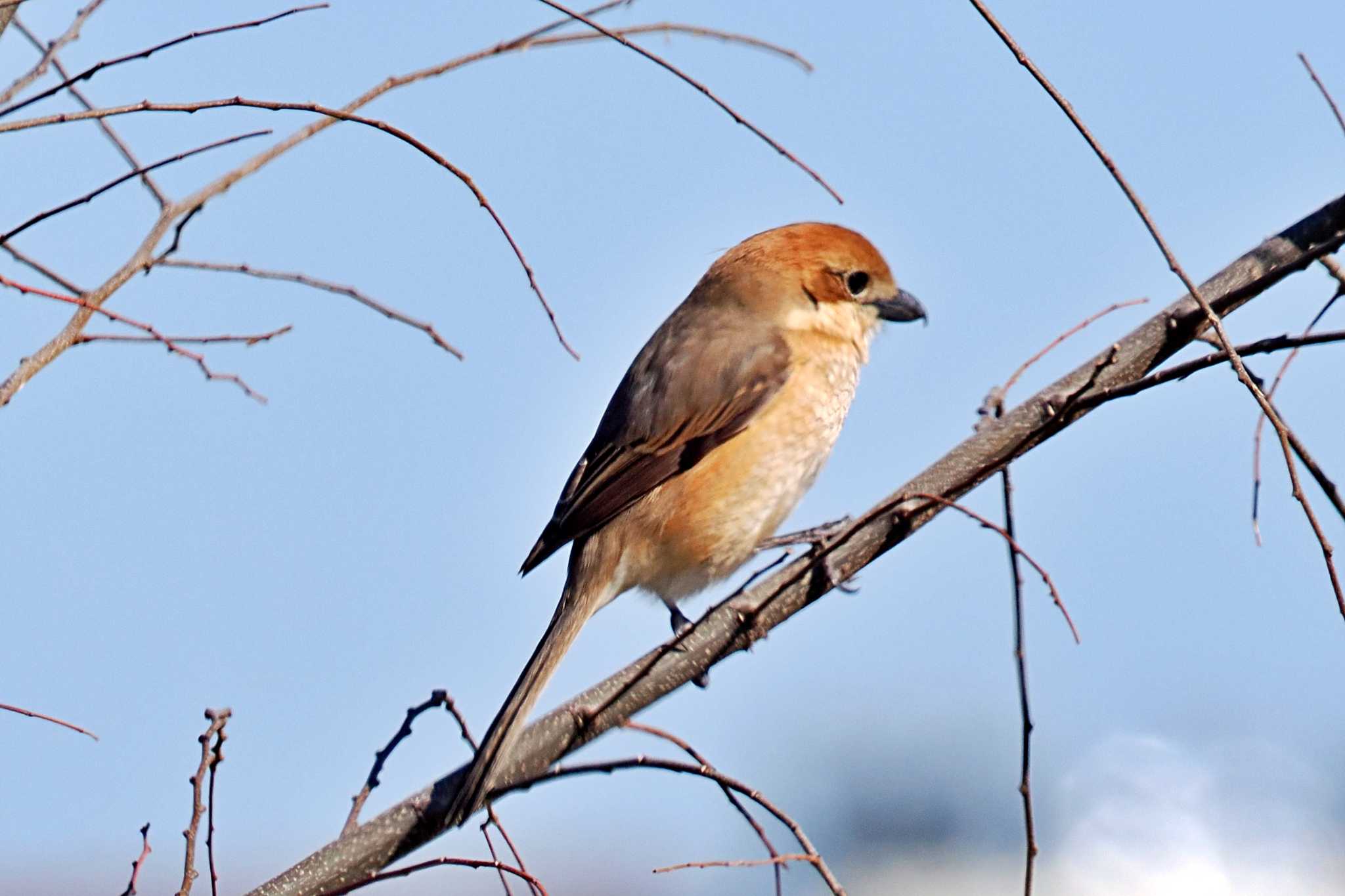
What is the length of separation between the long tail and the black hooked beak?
1356 millimetres

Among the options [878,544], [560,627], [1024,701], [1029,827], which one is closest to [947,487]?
[878,544]

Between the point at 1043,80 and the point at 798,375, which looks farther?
the point at 798,375

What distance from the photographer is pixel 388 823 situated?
7.39 feet

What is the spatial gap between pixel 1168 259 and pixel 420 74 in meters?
1.39

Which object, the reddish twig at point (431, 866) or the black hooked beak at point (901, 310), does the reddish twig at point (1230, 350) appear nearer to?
the reddish twig at point (431, 866)

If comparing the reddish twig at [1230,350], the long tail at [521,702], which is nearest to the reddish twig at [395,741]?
the long tail at [521,702]

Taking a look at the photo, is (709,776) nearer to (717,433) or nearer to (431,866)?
(431,866)

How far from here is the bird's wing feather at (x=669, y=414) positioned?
3.57 meters

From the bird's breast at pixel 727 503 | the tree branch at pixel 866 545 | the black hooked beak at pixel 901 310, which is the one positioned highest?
the black hooked beak at pixel 901 310

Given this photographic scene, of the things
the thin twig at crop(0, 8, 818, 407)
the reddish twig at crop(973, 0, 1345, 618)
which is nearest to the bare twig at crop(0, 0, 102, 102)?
the thin twig at crop(0, 8, 818, 407)

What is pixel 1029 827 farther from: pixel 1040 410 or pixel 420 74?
pixel 420 74

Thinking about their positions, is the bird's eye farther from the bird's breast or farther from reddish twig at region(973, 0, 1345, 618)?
reddish twig at region(973, 0, 1345, 618)

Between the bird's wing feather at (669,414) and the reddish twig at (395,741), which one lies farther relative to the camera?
the bird's wing feather at (669,414)

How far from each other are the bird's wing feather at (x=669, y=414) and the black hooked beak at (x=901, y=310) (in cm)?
44
